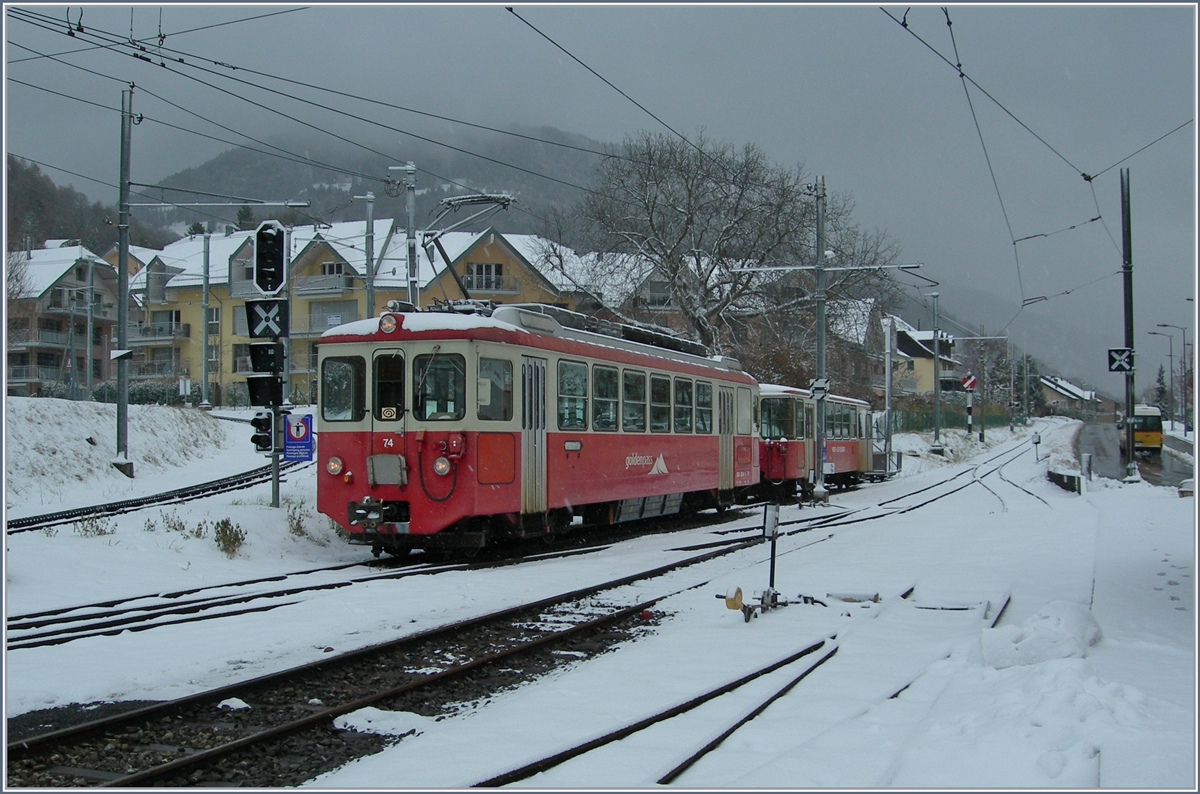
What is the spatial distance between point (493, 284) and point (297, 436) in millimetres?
39067

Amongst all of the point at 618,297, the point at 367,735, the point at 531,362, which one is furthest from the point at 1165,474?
the point at 367,735

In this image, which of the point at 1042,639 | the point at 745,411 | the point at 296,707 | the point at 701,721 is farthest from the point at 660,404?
the point at 296,707

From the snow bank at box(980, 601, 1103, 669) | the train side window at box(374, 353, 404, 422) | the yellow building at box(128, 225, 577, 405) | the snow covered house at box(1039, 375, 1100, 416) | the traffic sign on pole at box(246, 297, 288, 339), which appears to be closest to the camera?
the snow bank at box(980, 601, 1103, 669)

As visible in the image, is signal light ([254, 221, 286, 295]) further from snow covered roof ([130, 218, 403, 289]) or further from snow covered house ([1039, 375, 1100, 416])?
snow covered house ([1039, 375, 1100, 416])

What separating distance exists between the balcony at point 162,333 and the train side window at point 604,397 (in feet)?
154

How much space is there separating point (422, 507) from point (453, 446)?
84cm

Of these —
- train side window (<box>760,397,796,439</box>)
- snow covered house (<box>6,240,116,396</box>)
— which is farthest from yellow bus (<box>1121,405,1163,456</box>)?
snow covered house (<box>6,240,116,396</box>)

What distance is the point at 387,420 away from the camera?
1277cm

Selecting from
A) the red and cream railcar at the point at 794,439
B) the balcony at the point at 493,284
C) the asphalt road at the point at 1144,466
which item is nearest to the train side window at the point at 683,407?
the red and cream railcar at the point at 794,439

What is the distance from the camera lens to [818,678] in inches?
293

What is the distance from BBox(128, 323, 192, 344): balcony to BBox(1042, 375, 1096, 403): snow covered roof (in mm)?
126878

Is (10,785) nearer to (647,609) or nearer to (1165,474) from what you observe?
(647,609)

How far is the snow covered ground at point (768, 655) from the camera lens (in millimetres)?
5246

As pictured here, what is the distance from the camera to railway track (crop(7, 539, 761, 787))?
521cm
